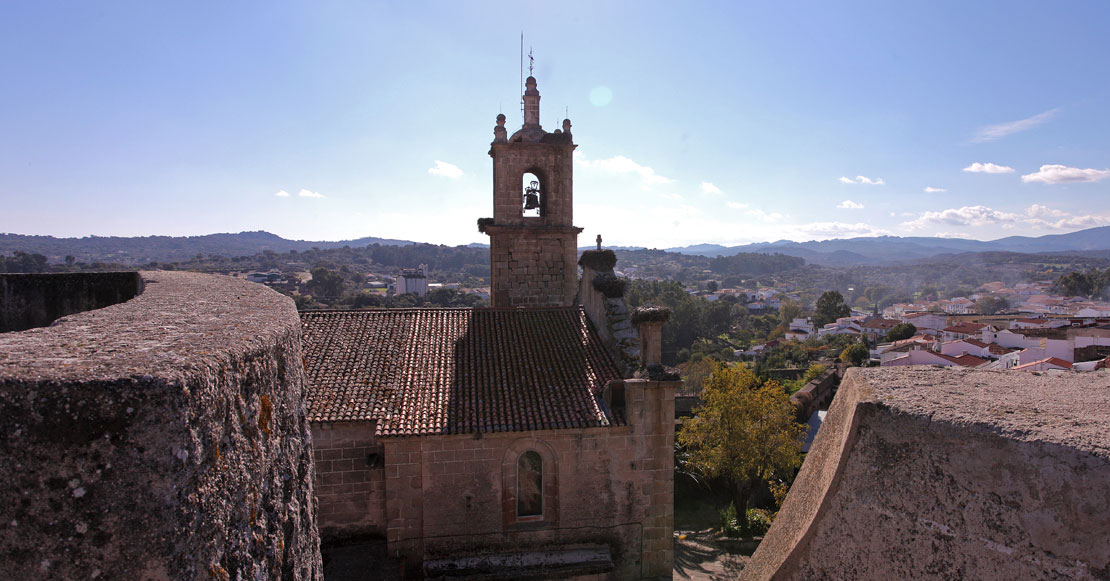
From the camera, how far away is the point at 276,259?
154m

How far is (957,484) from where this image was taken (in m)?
1.71

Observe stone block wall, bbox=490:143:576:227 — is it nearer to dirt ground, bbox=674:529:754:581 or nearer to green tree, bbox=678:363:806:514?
dirt ground, bbox=674:529:754:581

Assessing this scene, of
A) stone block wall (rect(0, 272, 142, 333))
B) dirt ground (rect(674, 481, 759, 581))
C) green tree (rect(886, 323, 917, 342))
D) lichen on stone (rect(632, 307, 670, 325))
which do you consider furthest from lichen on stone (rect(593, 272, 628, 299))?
green tree (rect(886, 323, 917, 342))

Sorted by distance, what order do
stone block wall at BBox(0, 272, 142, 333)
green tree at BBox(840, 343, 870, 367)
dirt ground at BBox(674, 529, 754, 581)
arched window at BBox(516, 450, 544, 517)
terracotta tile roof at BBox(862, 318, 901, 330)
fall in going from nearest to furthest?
stone block wall at BBox(0, 272, 142, 333), arched window at BBox(516, 450, 544, 517), dirt ground at BBox(674, 529, 754, 581), green tree at BBox(840, 343, 870, 367), terracotta tile roof at BBox(862, 318, 901, 330)

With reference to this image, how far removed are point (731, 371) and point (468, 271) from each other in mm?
158142

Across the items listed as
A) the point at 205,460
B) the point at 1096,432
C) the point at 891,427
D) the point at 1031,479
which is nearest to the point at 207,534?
the point at 205,460

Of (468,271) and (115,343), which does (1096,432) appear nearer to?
(115,343)

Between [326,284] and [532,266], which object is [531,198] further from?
[326,284]

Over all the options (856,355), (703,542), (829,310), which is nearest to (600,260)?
(703,542)

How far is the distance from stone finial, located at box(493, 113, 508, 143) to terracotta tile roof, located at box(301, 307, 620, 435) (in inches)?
179

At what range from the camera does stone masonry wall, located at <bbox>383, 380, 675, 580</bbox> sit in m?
9.62

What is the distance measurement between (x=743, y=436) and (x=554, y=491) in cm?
1183

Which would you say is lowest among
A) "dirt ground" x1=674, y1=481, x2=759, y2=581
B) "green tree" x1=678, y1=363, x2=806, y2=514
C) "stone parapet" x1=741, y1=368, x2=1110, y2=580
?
"dirt ground" x1=674, y1=481, x2=759, y2=581

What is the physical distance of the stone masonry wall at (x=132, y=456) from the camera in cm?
152
